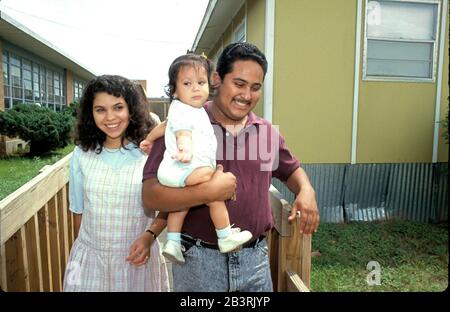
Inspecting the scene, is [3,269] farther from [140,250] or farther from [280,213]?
[280,213]

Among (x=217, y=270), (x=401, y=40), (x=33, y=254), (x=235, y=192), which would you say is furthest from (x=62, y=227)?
(x=401, y=40)

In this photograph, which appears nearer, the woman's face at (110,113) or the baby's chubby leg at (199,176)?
the baby's chubby leg at (199,176)

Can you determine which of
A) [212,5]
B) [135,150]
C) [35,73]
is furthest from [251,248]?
[35,73]

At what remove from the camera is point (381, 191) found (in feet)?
13.8

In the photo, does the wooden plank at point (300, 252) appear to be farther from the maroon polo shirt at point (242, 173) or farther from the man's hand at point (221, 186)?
the man's hand at point (221, 186)

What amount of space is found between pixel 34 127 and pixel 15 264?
4.99m

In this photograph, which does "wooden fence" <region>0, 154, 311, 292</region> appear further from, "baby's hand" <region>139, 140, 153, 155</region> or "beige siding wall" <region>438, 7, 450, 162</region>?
"beige siding wall" <region>438, 7, 450, 162</region>

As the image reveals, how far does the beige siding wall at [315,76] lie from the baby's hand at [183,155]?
289 cm

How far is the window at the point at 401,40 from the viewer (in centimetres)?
387

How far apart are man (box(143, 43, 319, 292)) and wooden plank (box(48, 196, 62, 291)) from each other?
696 millimetres

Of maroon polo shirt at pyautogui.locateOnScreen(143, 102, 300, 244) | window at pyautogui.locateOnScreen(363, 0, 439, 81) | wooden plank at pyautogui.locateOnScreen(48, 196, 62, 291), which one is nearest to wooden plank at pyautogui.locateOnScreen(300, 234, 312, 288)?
maroon polo shirt at pyautogui.locateOnScreen(143, 102, 300, 244)

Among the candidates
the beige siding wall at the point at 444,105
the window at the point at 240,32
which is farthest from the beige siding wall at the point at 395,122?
the window at the point at 240,32

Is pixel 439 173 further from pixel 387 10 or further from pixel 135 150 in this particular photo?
pixel 135 150

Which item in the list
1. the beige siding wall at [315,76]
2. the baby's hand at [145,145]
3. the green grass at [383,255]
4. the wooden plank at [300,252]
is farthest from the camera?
the beige siding wall at [315,76]
